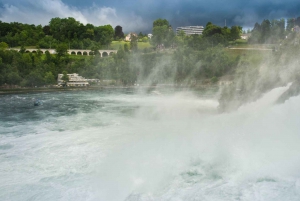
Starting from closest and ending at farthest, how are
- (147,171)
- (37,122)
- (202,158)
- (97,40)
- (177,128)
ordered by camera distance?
(147,171) < (202,158) < (177,128) < (37,122) < (97,40)

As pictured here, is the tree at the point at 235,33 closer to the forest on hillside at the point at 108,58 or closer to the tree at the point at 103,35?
the forest on hillside at the point at 108,58

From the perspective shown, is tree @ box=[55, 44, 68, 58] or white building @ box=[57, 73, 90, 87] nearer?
white building @ box=[57, 73, 90, 87]

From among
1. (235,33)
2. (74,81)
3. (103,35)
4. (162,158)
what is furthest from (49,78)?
(235,33)

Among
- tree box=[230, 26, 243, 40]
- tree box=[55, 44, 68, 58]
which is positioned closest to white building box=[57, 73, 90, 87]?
tree box=[55, 44, 68, 58]

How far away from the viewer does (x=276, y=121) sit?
16547 millimetres

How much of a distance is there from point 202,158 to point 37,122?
16.1 metres

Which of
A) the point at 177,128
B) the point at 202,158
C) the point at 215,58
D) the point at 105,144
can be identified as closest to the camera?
the point at 202,158

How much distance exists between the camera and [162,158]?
14.6 metres

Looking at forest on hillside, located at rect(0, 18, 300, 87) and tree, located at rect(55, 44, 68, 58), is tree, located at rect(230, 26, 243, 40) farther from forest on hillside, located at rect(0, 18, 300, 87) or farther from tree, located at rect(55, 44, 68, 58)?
tree, located at rect(55, 44, 68, 58)

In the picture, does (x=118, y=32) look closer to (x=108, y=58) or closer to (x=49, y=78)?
(x=108, y=58)

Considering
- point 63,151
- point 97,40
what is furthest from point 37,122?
point 97,40

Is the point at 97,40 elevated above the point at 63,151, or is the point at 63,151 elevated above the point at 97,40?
the point at 97,40

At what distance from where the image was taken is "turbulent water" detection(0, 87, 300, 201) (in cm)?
1151

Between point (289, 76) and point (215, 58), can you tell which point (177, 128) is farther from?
point (215, 58)
